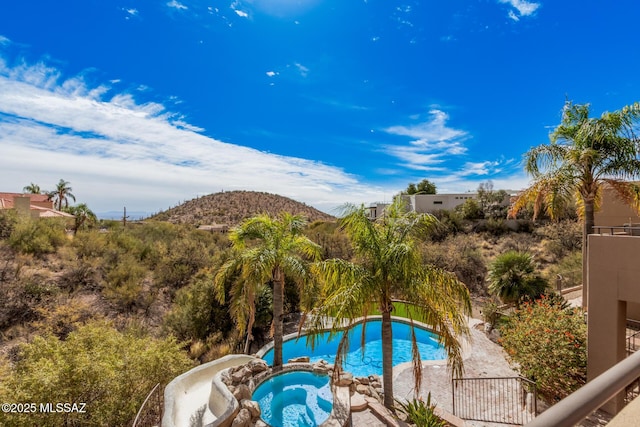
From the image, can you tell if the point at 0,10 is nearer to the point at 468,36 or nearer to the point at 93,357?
the point at 93,357

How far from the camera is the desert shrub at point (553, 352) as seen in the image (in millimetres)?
7039

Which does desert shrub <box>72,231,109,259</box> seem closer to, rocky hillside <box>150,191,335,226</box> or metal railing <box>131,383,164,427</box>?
metal railing <box>131,383,164,427</box>

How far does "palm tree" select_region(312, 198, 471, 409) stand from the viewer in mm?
6637

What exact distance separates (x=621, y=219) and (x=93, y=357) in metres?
21.0

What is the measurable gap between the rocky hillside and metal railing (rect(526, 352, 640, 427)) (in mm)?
43509

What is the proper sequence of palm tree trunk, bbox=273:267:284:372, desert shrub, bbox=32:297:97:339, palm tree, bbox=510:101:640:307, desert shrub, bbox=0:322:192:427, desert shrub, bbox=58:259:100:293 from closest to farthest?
desert shrub, bbox=0:322:192:427 < palm tree, bbox=510:101:640:307 < palm tree trunk, bbox=273:267:284:372 < desert shrub, bbox=32:297:97:339 < desert shrub, bbox=58:259:100:293

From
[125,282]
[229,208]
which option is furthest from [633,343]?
[229,208]

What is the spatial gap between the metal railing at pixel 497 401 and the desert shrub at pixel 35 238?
20.9m

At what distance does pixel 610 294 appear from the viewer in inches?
259

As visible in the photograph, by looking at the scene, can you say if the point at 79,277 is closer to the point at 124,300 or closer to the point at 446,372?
the point at 124,300

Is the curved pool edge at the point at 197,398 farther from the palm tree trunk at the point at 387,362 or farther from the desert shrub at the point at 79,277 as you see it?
the desert shrub at the point at 79,277

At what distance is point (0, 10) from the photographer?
27.5ft

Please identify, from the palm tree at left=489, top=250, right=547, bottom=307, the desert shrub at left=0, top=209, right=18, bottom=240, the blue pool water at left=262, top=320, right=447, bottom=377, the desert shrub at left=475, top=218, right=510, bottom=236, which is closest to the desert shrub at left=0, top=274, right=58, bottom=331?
the desert shrub at left=0, top=209, right=18, bottom=240

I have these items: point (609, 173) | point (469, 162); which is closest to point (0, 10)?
point (609, 173)
